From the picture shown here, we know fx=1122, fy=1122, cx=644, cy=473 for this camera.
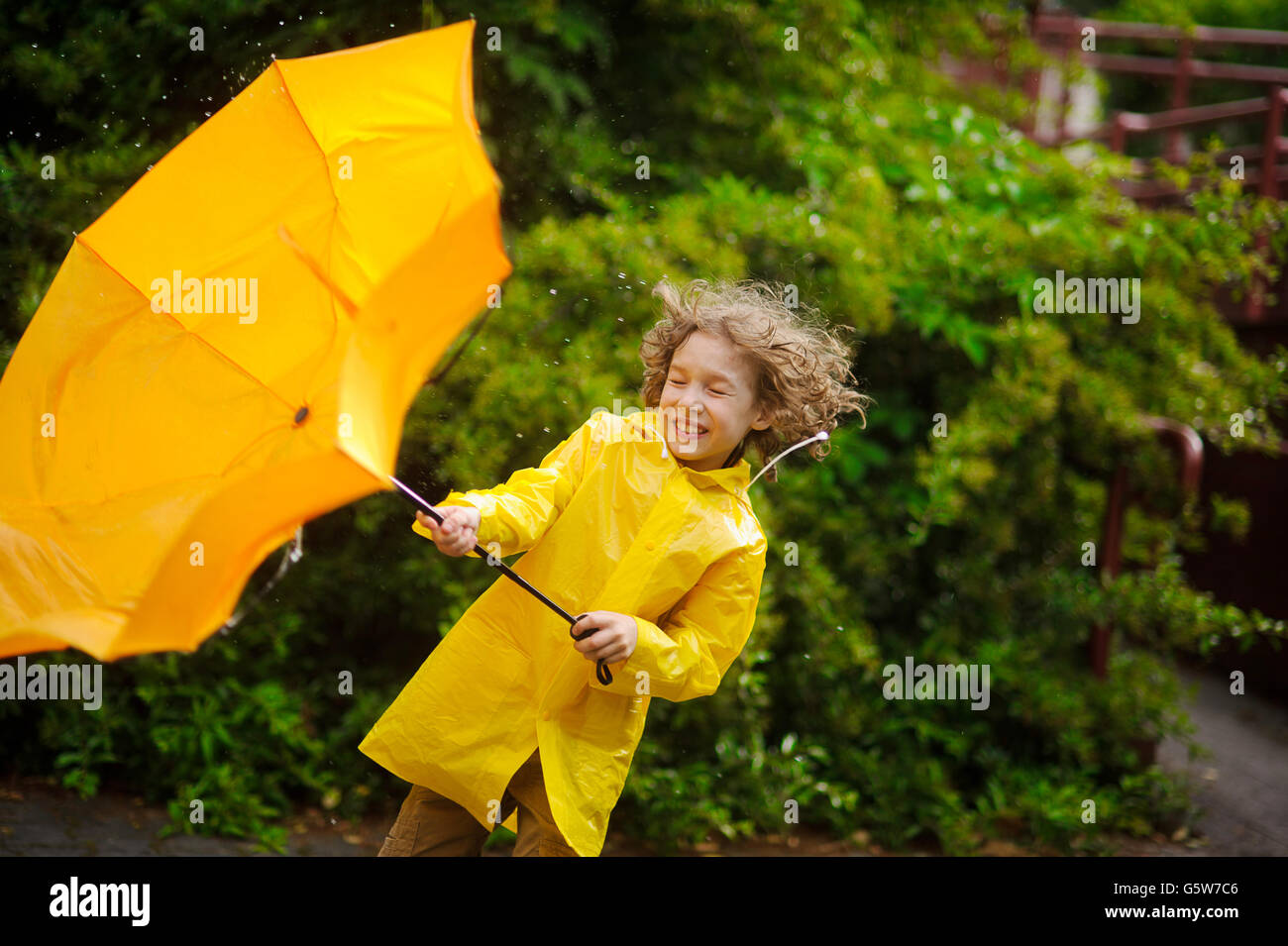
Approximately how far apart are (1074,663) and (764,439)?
3.17 m

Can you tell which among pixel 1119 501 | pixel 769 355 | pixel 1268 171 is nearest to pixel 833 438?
pixel 1119 501

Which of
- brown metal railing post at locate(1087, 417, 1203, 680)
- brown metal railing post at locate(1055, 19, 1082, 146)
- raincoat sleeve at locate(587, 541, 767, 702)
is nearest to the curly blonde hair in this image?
raincoat sleeve at locate(587, 541, 767, 702)

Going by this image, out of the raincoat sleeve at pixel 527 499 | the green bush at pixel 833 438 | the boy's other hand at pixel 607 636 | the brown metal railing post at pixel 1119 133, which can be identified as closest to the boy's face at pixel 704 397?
the raincoat sleeve at pixel 527 499

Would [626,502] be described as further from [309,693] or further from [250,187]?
[309,693]

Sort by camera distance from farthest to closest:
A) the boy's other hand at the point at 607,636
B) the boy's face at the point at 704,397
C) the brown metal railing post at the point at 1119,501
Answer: the brown metal railing post at the point at 1119,501 < the boy's face at the point at 704,397 < the boy's other hand at the point at 607,636

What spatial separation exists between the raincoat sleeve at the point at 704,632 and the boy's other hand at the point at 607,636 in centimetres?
7

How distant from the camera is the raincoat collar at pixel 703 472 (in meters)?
2.40

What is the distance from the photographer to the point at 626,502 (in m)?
2.38

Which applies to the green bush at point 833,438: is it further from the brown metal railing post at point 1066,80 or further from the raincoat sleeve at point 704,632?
the raincoat sleeve at point 704,632

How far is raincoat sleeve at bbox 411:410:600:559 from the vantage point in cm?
222

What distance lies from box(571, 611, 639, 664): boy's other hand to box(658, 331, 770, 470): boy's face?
411mm

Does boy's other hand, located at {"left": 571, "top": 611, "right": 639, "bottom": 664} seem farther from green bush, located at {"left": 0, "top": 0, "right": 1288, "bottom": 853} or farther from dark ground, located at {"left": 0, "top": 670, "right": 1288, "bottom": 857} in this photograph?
dark ground, located at {"left": 0, "top": 670, "right": 1288, "bottom": 857}
